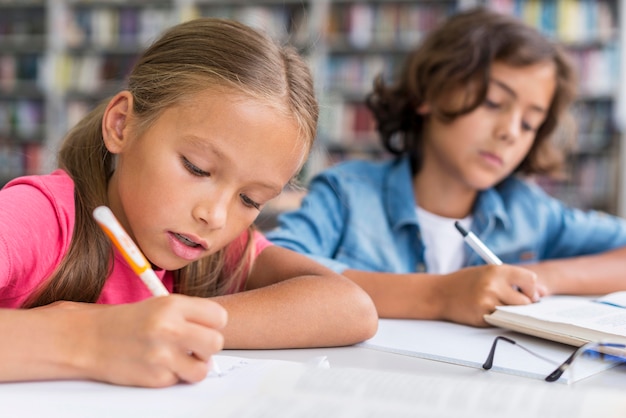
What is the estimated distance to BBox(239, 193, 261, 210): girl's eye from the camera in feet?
2.69

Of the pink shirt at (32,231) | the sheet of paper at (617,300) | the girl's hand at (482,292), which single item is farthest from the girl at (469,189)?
the pink shirt at (32,231)

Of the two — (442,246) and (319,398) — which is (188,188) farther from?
(442,246)

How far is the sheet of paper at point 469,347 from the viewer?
0.75 meters

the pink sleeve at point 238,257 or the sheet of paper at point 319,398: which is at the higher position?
the sheet of paper at point 319,398

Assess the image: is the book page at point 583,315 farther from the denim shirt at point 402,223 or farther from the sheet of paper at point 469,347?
the denim shirt at point 402,223

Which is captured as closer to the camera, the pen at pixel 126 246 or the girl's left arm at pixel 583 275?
the pen at pixel 126 246

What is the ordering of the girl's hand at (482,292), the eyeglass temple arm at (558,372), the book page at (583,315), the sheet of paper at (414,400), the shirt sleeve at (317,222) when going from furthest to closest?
1. the shirt sleeve at (317,222)
2. the girl's hand at (482,292)
3. the book page at (583,315)
4. the eyeglass temple arm at (558,372)
5. the sheet of paper at (414,400)

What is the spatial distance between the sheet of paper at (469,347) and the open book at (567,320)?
2 centimetres

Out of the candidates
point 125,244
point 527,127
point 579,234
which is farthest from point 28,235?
point 579,234

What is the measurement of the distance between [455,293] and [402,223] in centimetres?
45

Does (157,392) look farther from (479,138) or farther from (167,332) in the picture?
(479,138)

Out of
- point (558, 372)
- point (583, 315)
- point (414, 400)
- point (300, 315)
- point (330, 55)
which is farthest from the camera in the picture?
point (330, 55)

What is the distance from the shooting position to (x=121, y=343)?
601 mm

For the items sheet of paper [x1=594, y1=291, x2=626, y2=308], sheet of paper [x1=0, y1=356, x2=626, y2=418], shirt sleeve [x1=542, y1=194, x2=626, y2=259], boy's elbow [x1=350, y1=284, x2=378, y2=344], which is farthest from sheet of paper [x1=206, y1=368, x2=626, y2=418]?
shirt sleeve [x1=542, y1=194, x2=626, y2=259]
